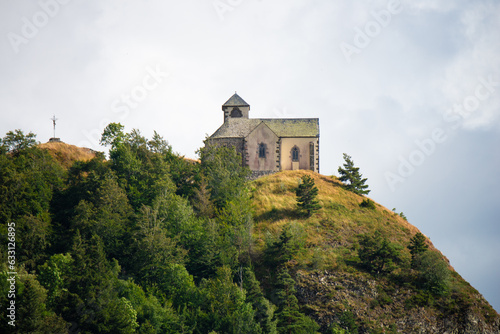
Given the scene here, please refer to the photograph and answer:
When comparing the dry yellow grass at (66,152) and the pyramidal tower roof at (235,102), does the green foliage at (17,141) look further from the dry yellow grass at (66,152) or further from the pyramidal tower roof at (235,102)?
the pyramidal tower roof at (235,102)

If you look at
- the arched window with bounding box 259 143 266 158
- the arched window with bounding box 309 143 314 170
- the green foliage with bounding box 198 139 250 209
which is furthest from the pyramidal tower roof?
the green foliage with bounding box 198 139 250 209

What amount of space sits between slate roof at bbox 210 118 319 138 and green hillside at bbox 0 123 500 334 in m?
16.2

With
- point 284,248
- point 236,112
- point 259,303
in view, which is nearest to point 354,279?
point 284,248

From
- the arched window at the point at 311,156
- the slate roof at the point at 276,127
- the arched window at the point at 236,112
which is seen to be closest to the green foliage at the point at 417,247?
the arched window at the point at 311,156

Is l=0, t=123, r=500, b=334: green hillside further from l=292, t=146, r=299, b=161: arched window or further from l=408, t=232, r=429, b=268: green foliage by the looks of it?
l=292, t=146, r=299, b=161: arched window

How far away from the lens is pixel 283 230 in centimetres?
6644

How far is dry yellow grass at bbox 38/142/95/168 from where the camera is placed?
78375mm

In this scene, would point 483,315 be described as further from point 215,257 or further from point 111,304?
point 111,304

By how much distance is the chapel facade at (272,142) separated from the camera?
90688 mm

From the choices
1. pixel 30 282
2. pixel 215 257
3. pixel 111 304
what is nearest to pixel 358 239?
pixel 215 257

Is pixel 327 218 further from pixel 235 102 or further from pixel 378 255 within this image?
pixel 235 102

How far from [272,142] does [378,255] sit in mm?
31493

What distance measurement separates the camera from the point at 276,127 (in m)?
94.8

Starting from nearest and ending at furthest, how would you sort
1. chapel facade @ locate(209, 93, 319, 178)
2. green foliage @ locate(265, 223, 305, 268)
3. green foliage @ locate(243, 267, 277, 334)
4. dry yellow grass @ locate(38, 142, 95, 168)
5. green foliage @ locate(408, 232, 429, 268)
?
green foliage @ locate(243, 267, 277, 334) → green foliage @ locate(265, 223, 305, 268) → green foliage @ locate(408, 232, 429, 268) → dry yellow grass @ locate(38, 142, 95, 168) → chapel facade @ locate(209, 93, 319, 178)
